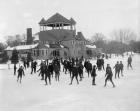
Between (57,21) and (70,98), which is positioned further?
(57,21)

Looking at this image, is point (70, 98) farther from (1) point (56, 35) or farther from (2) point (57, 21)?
(1) point (56, 35)

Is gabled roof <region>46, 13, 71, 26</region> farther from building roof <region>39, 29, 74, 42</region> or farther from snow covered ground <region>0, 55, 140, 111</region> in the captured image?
snow covered ground <region>0, 55, 140, 111</region>

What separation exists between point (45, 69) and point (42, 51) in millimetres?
42921

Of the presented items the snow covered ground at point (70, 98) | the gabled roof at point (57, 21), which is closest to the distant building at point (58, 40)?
the gabled roof at point (57, 21)

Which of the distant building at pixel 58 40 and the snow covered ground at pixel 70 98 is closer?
the snow covered ground at pixel 70 98

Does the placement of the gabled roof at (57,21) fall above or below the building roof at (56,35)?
above

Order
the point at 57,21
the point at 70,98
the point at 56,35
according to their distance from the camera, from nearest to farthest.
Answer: the point at 70,98 < the point at 57,21 < the point at 56,35

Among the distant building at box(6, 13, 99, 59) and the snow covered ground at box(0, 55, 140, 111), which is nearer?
the snow covered ground at box(0, 55, 140, 111)

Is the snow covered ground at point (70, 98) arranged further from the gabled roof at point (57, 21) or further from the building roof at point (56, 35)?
the gabled roof at point (57, 21)

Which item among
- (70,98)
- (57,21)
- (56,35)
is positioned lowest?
(70,98)

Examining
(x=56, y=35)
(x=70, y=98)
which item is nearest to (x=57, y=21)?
(x=56, y=35)

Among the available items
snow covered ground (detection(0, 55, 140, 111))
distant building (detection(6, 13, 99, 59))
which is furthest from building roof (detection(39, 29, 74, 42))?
snow covered ground (detection(0, 55, 140, 111))

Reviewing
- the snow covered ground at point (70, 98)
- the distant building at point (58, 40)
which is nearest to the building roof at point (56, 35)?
the distant building at point (58, 40)

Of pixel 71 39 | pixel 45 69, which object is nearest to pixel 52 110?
pixel 45 69
